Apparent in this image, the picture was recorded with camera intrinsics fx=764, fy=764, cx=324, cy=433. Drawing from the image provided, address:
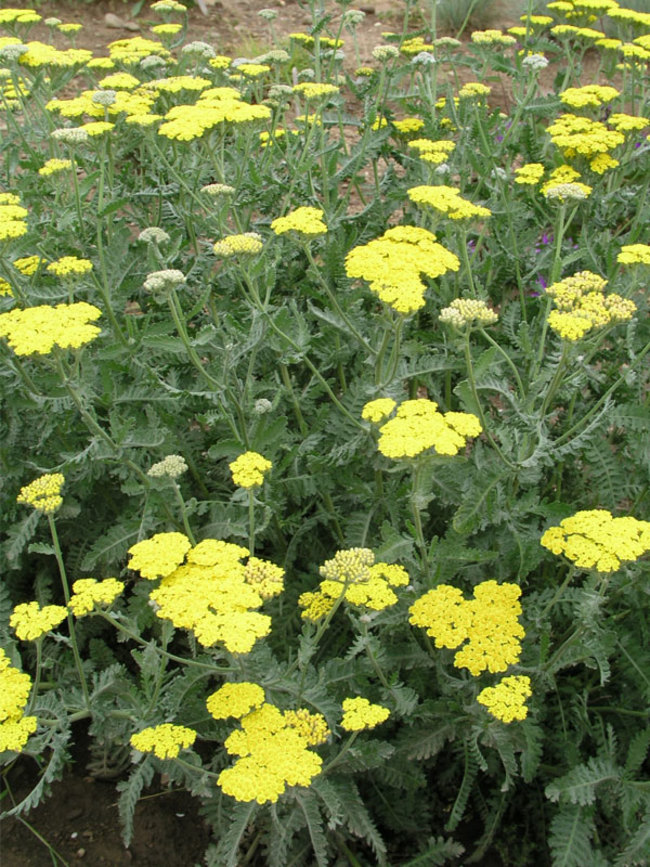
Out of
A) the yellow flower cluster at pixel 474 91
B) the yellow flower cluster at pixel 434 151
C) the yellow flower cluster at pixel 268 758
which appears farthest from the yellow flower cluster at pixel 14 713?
the yellow flower cluster at pixel 474 91

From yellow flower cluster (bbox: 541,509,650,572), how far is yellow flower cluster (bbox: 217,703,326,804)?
0.97 meters

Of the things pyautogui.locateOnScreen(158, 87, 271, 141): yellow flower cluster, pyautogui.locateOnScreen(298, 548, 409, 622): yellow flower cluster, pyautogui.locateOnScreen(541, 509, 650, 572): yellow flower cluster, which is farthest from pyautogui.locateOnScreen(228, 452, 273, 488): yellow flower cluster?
pyautogui.locateOnScreen(158, 87, 271, 141): yellow flower cluster

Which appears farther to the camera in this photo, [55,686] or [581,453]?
[581,453]

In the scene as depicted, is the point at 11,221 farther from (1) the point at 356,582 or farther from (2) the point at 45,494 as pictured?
(1) the point at 356,582

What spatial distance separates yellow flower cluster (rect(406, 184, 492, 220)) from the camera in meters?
2.97

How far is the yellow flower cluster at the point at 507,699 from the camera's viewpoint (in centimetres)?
232

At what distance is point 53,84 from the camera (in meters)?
3.97

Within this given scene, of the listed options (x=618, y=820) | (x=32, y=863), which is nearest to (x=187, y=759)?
(x=32, y=863)

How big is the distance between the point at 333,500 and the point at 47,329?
1494mm

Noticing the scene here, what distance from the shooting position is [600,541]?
2.38m

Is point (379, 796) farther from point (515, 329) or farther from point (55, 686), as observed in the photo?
point (515, 329)

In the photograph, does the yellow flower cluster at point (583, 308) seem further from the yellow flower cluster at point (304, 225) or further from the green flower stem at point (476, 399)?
the yellow flower cluster at point (304, 225)

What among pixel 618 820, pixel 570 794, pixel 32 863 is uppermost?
pixel 570 794

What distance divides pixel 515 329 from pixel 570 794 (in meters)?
2.01
